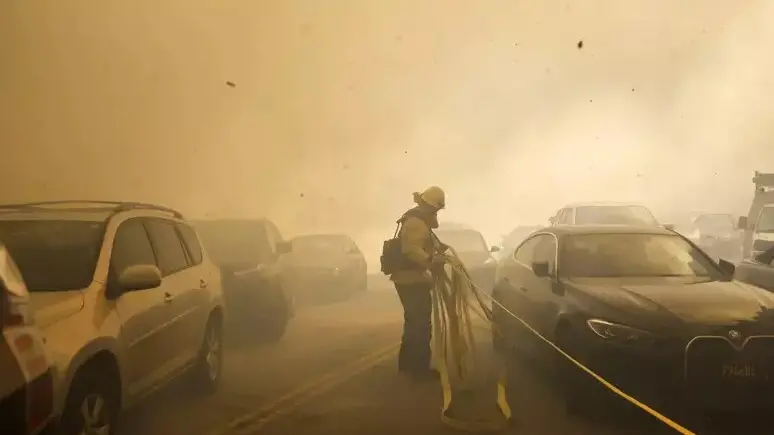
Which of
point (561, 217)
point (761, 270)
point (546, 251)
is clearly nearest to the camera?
point (546, 251)

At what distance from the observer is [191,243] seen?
6.28m

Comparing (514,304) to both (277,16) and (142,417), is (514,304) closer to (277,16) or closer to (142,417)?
(142,417)

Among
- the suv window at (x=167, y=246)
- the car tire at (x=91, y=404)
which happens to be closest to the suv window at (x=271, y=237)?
the suv window at (x=167, y=246)

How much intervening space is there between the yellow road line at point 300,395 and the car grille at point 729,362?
3.04 metres

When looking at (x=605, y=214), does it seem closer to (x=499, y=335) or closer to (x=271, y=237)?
(x=271, y=237)

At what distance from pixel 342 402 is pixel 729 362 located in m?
2.96

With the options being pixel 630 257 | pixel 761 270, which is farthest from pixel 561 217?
pixel 630 257

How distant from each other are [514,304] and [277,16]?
9.41 meters

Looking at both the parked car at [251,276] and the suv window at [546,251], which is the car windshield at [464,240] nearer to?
the parked car at [251,276]

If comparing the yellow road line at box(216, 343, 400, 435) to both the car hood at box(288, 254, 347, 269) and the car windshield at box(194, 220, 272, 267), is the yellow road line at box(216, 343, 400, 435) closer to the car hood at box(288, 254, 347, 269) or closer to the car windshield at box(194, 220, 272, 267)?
the car windshield at box(194, 220, 272, 267)

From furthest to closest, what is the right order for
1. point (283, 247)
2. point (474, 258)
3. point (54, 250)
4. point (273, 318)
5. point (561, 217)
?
point (561, 217) → point (474, 258) → point (283, 247) → point (273, 318) → point (54, 250)

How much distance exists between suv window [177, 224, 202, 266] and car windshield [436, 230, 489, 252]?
25.7 feet

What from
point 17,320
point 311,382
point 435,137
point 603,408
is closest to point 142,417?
point 311,382

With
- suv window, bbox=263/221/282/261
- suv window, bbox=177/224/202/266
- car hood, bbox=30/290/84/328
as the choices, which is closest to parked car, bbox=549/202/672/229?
suv window, bbox=263/221/282/261
